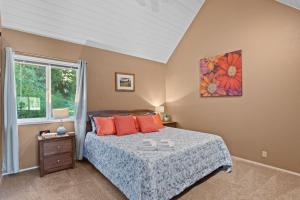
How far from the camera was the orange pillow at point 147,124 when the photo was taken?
3.39 meters

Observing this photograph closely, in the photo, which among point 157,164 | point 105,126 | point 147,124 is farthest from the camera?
point 147,124

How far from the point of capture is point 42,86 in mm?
3197

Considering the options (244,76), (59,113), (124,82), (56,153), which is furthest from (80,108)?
(244,76)

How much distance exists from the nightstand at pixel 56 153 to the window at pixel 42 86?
2.07 feet

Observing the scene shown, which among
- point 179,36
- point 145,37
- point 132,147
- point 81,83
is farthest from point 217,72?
point 81,83

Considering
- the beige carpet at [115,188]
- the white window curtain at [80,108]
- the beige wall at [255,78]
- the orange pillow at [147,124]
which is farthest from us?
the orange pillow at [147,124]

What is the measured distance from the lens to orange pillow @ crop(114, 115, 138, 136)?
313 centimetres

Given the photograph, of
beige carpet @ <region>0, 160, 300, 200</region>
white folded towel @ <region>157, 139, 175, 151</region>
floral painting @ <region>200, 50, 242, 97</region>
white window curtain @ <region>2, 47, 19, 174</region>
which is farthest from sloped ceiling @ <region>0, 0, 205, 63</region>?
white folded towel @ <region>157, 139, 175, 151</region>

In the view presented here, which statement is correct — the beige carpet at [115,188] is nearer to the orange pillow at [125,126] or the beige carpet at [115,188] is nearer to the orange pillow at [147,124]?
the orange pillow at [125,126]

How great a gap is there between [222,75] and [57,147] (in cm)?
356

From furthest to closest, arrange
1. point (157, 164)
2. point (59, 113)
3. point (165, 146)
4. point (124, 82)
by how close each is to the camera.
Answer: point (124, 82)
point (59, 113)
point (165, 146)
point (157, 164)

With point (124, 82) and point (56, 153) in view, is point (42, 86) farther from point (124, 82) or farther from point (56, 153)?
point (124, 82)

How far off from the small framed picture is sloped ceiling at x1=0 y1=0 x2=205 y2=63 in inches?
22.9

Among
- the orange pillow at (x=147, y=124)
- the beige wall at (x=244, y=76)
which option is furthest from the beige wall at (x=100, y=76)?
the orange pillow at (x=147, y=124)
